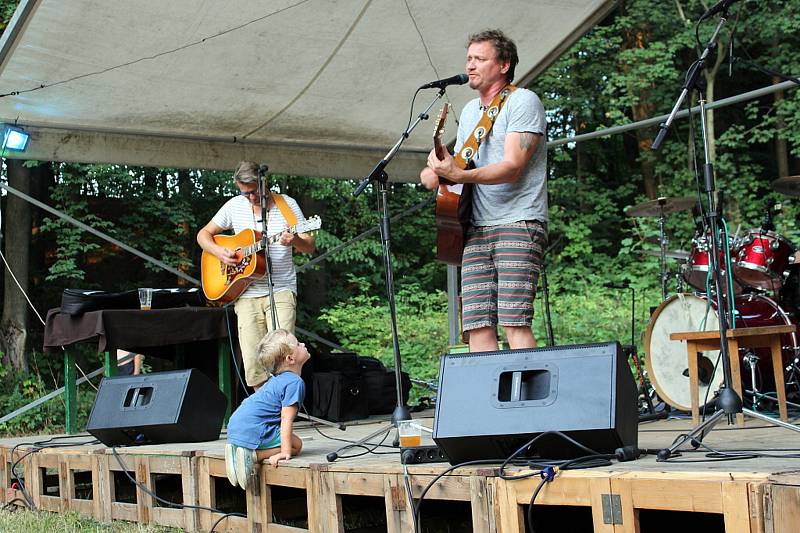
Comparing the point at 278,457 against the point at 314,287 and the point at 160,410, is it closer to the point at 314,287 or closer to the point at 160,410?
the point at 160,410

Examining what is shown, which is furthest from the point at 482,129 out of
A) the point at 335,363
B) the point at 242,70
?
the point at 335,363

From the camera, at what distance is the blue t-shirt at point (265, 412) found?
3344 mm

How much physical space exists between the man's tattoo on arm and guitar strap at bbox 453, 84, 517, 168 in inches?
6.9

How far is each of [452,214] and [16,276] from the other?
8266 millimetres

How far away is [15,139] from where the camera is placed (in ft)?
17.9

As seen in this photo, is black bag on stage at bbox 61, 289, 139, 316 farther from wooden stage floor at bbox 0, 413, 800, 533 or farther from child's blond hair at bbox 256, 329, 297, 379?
child's blond hair at bbox 256, 329, 297, 379

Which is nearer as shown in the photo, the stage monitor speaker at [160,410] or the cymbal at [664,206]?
the stage monitor speaker at [160,410]

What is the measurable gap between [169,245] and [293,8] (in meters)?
7.21

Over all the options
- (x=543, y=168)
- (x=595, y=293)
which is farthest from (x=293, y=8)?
(x=595, y=293)

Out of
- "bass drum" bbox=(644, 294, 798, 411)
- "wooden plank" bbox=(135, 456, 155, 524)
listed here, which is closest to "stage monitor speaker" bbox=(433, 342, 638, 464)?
"wooden plank" bbox=(135, 456, 155, 524)

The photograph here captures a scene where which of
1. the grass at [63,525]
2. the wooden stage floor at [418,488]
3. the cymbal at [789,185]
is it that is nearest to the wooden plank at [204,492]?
the wooden stage floor at [418,488]

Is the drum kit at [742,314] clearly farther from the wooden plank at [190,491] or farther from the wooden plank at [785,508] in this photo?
the wooden plank at [785,508]

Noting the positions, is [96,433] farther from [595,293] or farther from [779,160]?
[779,160]

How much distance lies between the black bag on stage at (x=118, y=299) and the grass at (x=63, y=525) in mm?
1319
